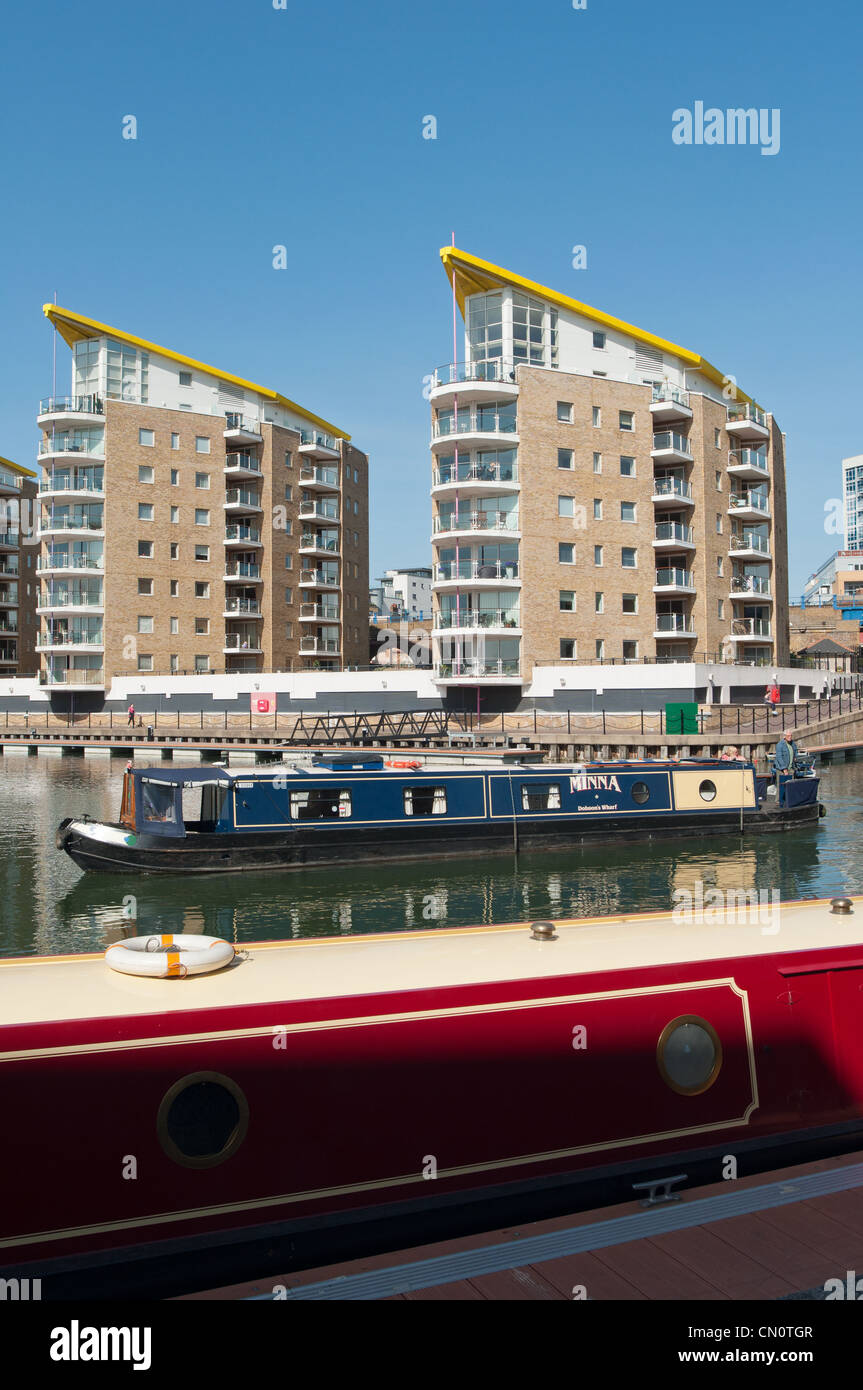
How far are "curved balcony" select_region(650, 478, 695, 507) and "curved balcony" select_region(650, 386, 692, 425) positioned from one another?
11.9ft

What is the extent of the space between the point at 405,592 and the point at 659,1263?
148 meters

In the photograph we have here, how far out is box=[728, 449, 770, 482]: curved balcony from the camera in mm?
63625

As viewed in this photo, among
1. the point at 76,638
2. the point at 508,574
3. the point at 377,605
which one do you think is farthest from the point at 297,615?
the point at 377,605

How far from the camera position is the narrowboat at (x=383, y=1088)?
19.5 feet

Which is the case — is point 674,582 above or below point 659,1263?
above

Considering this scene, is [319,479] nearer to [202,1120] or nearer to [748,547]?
[748,547]

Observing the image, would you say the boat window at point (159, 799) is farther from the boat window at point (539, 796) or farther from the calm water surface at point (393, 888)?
the boat window at point (539, 796)

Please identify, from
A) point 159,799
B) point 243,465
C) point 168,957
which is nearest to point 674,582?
point 243,465

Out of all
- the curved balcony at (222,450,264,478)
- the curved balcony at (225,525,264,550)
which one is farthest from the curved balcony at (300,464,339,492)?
the curved balcony at (225,525,264,550)

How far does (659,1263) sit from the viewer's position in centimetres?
570

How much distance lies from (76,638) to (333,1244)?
66637 millimetres

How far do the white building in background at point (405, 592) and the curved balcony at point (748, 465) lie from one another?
80.9 meters

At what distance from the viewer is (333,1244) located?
251 inches

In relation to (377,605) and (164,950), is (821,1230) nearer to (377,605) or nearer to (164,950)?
(164,950)
